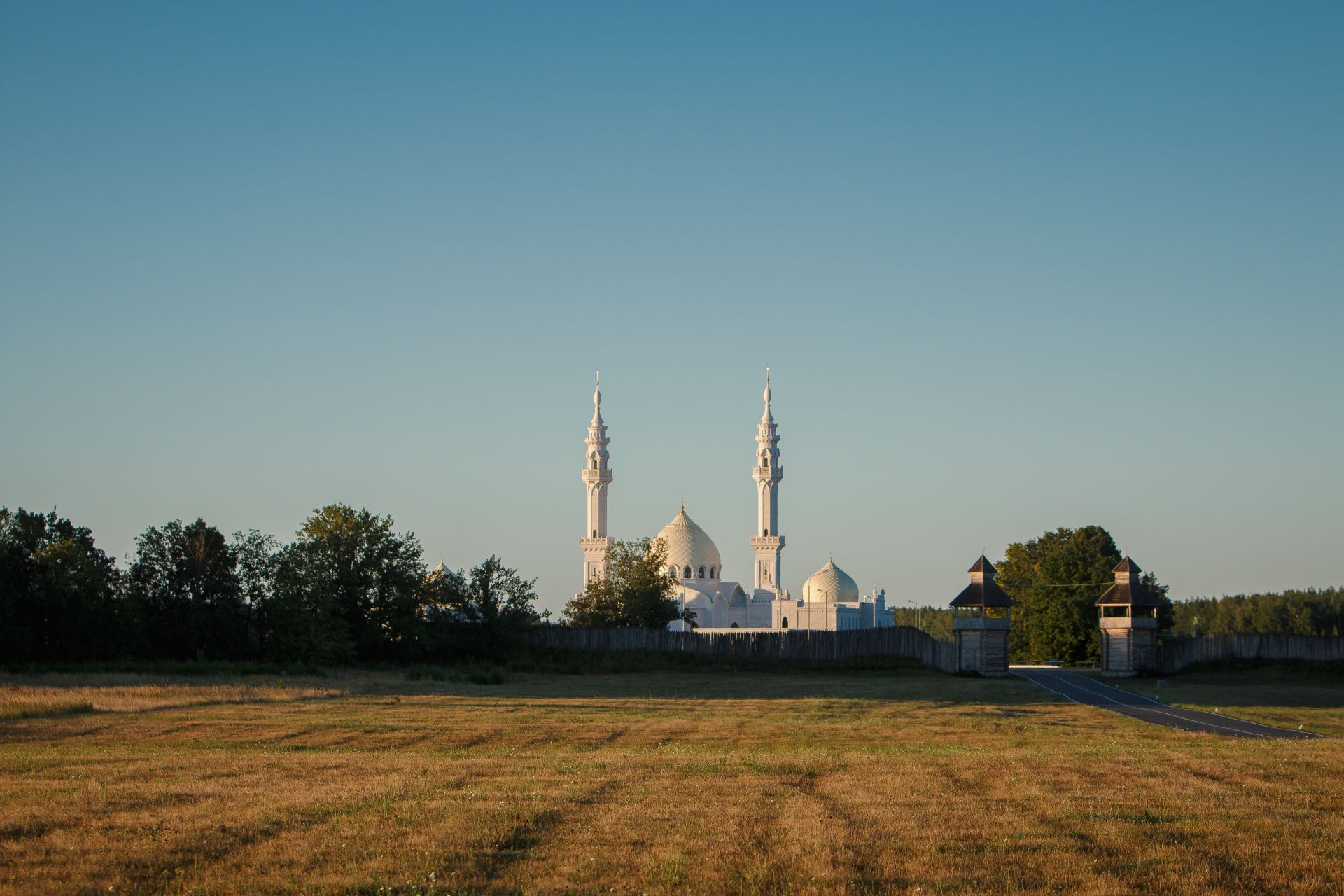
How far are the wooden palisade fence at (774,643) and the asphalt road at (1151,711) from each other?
5.78 meters

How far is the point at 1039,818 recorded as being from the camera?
15.5m

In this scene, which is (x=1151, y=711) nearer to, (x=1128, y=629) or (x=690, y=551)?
(x=1128, y=629)

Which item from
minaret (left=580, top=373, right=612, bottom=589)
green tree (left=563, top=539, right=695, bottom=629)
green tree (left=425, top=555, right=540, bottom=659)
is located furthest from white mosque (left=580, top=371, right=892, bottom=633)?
green tree (left=425, top=555, right=540, bottom=659)

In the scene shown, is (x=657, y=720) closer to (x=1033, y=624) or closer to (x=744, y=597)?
(x=1033, y=624)

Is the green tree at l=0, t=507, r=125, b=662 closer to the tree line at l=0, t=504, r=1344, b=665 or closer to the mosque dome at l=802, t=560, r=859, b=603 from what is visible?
the tree line at l=0, t=504, r=1344, b=665

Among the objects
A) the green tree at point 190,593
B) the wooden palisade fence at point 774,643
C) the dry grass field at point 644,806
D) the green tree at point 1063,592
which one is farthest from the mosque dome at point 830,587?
the dry grass field at point 644,806

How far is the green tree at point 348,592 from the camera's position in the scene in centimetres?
5475

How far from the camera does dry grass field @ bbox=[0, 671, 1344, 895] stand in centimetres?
1230

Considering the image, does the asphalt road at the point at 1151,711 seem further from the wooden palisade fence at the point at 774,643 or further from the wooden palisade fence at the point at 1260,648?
the wooden palisade fence at the point at 774,643

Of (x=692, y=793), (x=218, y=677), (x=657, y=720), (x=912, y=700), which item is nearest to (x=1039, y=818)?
(x=692, y=793)

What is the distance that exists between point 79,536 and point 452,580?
16383 millimetres

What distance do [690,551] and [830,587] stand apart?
12.6m

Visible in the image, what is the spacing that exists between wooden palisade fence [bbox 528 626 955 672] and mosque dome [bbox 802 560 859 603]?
49979mm

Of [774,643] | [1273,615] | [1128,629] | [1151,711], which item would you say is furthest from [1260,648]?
[1273,615]
